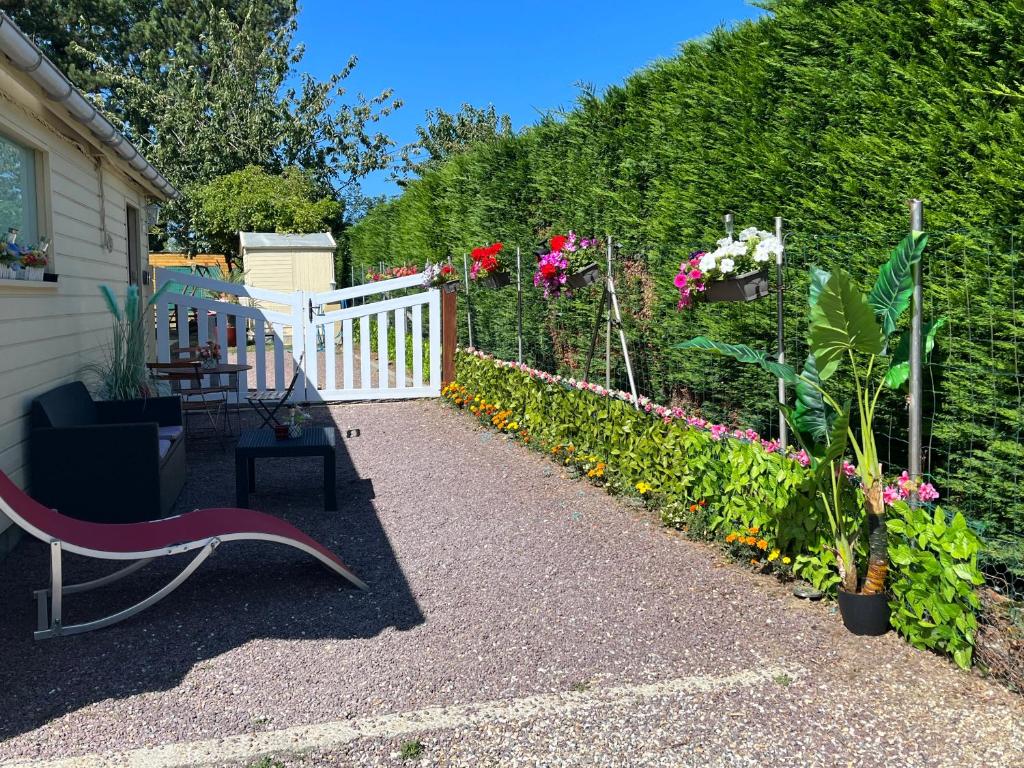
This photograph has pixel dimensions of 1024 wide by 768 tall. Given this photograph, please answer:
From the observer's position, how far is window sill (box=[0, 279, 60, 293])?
15.7 feet

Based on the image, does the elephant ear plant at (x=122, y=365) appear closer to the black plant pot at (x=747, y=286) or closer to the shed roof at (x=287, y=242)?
the black plant pot at (x=747, y=286)

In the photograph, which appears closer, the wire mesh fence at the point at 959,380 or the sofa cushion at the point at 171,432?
the wire mesh fence at the point at 959,380

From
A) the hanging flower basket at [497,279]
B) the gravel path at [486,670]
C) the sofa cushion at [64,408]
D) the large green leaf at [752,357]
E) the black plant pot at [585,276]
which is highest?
the hanging flower basket at [497,279]

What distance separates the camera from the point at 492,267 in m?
8.86

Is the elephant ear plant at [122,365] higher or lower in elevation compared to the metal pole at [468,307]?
lower

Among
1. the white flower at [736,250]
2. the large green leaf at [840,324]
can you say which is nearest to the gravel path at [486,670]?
the large green leaf at [840,324]

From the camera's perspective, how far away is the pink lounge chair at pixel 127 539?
3.50 metres

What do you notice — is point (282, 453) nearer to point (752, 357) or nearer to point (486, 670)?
point (486, 670)

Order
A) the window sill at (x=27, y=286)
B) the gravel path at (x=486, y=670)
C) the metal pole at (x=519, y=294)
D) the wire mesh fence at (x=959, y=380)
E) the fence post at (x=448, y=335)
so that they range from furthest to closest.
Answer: the fence post at (x=448, y=335) → the metal pole at (x=519, y=294) → the window sill at (x=27, y=286) → the wire mesh fence at (x=959, y=380) → the gravel path at (x=486, y=670)

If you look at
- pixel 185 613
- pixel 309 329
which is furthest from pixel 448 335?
pixel 185 613

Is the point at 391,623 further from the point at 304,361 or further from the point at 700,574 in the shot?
the point at 304,361

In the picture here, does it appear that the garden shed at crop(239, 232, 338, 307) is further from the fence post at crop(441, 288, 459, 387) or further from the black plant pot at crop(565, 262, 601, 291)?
the black plant pot at crop(565, 262, 601, 291)

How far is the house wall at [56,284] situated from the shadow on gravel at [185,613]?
940 mm

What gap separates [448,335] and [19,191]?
5.80 m
